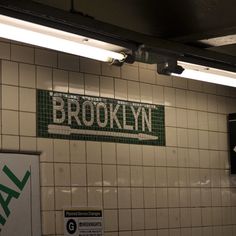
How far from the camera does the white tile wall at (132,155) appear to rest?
16.6 feet

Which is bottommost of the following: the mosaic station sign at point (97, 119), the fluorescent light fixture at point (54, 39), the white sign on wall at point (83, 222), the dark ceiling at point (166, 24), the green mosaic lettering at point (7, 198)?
the white sign on wall at point (83, 222)

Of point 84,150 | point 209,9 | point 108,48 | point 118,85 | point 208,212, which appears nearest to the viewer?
point 108,48

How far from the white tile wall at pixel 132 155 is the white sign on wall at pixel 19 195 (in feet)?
0.27

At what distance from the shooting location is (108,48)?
3984 millimetres

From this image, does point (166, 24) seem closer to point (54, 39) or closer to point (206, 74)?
point (206, 74)

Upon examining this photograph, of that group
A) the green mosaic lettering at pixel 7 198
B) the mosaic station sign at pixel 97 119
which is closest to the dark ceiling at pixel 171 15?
the mosaic station sign at pixel 97 119

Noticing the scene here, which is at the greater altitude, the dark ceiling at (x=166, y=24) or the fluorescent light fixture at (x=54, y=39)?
the dark ceiling at (x=166, y=24)

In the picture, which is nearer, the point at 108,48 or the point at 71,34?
the point at 71,34

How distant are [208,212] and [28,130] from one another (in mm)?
2546

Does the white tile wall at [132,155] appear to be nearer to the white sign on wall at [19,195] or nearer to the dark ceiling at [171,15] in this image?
the white sign on wall at [19,195]

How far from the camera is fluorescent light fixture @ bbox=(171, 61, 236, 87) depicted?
4539 mm

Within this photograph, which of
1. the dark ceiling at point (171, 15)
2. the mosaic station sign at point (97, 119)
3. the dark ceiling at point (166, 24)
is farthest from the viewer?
the mosaic station sign at point (97, 119)

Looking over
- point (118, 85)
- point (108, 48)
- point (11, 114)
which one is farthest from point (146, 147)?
point (108, 48)

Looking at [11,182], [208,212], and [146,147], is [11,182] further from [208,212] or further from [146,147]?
[208,212]
